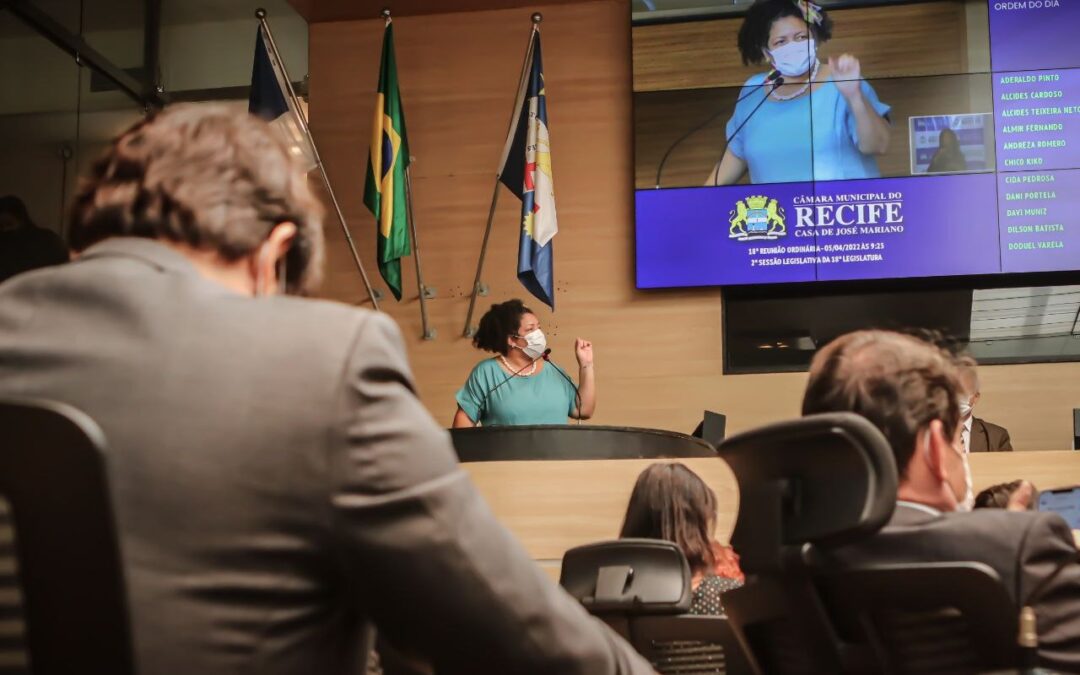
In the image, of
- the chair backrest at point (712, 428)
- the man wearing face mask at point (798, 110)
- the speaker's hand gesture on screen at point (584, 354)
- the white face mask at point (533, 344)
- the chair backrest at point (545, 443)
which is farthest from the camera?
the man wearing face mask at point (798, 110)

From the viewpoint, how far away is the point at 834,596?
1.34 meters

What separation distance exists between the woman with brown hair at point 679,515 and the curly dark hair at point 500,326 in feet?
8.76

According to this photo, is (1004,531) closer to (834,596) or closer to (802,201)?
(834,596)

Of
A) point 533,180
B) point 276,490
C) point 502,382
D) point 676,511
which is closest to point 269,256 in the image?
point 276,490

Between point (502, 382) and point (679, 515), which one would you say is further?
point (502, 382)

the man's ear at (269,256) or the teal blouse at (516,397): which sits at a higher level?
the man's ear at (269,256)

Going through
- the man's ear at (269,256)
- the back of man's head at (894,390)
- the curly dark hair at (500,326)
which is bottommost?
the back of man's head at (894,390)


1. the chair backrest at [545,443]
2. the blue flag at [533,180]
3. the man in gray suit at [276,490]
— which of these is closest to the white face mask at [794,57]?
the blue flag at [533,180]

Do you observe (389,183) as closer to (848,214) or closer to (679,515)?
(848,214)

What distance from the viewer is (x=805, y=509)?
129cm

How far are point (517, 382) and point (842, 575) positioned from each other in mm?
4519

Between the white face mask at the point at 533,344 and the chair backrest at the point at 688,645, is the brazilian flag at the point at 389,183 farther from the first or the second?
the chair backrest at the point at 688,645

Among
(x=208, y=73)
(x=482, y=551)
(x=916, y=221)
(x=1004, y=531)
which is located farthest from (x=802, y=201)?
(x=482, y=551)

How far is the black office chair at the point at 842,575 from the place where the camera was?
122 centimetres
